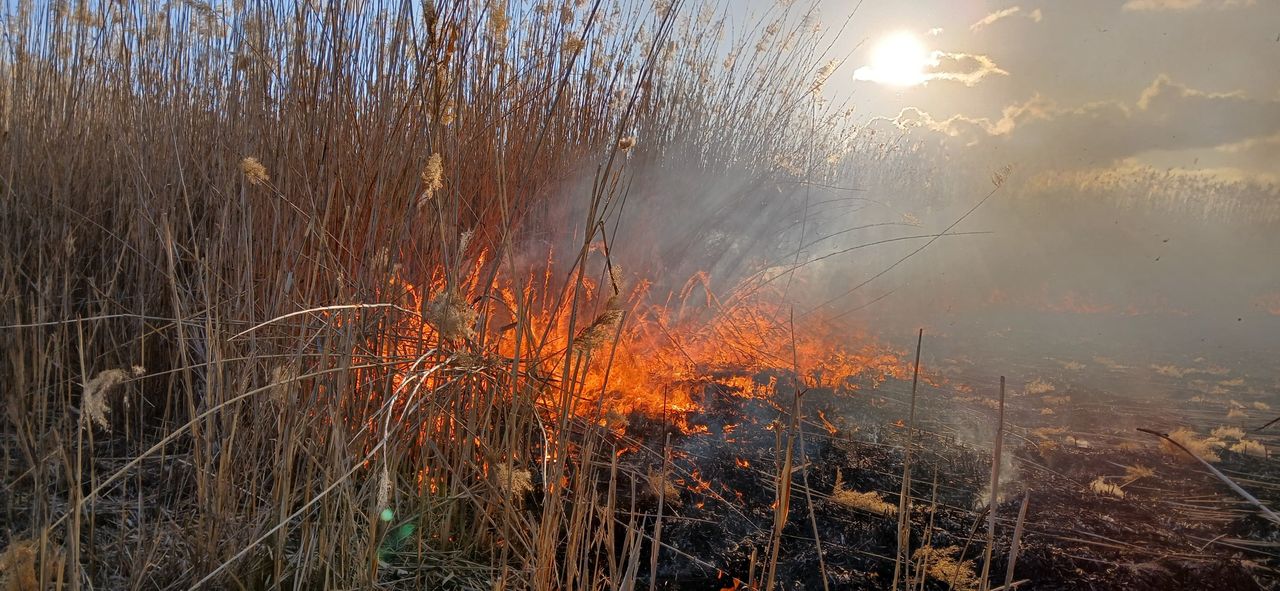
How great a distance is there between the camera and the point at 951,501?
1.85 metres

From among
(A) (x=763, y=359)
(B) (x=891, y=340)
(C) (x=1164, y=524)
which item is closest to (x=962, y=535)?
(C) (x=1164, y=524)

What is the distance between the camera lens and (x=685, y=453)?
77.4 inches

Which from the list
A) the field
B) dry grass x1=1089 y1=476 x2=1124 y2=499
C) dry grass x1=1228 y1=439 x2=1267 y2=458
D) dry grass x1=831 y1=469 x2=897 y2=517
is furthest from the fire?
dry grass x1=1228 y1=439 x2=1267 y2=458

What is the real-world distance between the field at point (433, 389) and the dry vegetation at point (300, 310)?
1 cm

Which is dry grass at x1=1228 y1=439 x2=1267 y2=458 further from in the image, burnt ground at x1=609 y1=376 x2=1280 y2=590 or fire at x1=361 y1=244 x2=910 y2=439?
fire at x1=361 y1=244 x2=910 y2=439

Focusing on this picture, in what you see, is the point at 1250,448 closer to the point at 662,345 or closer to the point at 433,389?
the point at 662,345

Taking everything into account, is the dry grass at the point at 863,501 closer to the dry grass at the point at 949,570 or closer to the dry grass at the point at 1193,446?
the dry grass at the point at 949,570

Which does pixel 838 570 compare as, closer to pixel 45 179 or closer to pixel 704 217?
pixel 704 217

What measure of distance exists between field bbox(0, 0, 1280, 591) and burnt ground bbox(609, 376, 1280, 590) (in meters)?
0.01

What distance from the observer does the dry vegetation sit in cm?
111

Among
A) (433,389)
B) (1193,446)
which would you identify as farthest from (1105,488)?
(433,389)

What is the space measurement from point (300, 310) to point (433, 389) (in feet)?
1.25

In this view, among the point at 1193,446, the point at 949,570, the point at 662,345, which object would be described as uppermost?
the point at 662,345

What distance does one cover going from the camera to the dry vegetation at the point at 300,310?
1108 mm
